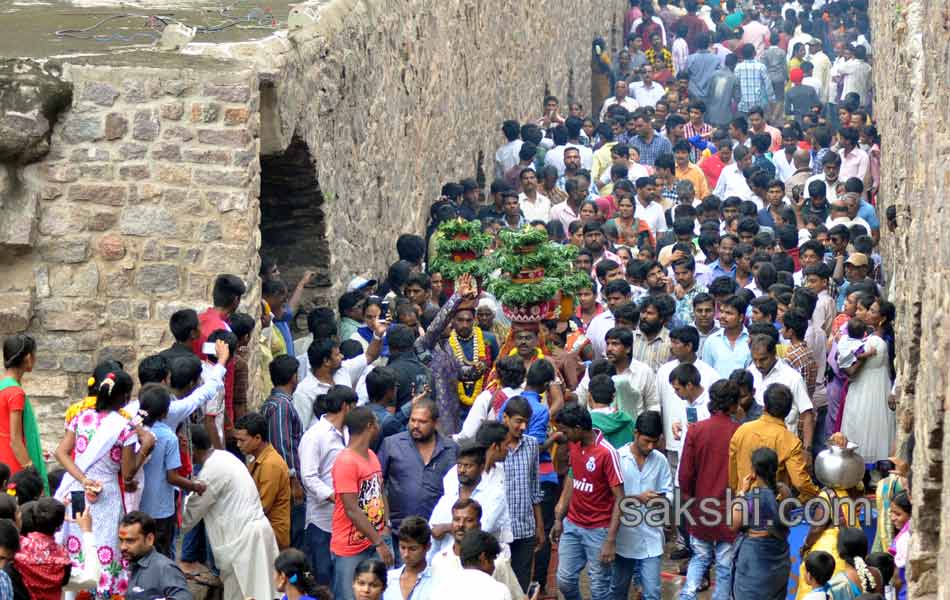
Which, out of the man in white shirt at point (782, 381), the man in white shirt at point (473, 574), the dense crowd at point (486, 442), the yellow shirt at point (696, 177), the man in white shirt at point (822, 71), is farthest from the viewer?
the man in white shirt at point (822, 71)

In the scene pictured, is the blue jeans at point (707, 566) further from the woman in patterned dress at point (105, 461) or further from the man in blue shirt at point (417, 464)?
the woman in patterned dress at point (105, 461)

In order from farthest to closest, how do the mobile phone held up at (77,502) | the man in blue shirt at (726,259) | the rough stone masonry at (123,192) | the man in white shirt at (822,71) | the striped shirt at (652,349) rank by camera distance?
the man in white shirt at (822,71) < the man in blue shirt at (726,259) < the striped shirt at (652,349) < the rough stone masonry at (123,192) < the mobile phone held up at (77,502)

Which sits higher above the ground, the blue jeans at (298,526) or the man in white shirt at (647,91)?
the man in white shirt at (647,91)

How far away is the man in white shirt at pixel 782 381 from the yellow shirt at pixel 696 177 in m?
7.24

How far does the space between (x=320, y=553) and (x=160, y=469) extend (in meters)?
1.17

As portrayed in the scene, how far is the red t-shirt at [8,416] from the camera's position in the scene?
8328 millimetres

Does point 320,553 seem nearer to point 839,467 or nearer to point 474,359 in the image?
point 474,359

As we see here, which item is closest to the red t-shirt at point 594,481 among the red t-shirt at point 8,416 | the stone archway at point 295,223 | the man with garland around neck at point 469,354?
the man with garland around neck at point 469,354

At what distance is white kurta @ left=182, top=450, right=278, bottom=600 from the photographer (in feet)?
28.2

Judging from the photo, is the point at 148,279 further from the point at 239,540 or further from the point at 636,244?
the point at 636,244

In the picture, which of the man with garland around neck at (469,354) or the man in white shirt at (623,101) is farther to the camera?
the man in white shirt at (623,101)

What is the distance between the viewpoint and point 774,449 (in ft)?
30.0

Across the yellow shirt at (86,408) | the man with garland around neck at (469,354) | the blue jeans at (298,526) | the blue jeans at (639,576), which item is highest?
the man with garland around neck at (469,354)

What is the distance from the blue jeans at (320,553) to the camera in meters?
9.14
